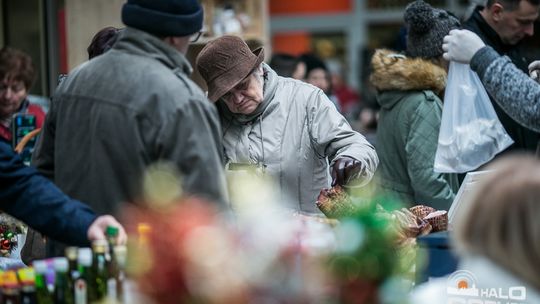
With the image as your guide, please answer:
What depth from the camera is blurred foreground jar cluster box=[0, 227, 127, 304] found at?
253 cm

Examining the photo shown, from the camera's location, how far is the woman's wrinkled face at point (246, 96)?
13.0 feet

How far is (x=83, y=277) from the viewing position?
2549mm

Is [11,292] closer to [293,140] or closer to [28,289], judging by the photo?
[28,289]

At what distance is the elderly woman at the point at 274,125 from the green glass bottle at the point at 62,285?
1474 millimetres

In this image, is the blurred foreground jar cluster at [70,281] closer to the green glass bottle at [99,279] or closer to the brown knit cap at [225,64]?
the green glass bottle at [99,279]

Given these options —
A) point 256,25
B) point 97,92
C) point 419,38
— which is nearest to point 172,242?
point 97,92

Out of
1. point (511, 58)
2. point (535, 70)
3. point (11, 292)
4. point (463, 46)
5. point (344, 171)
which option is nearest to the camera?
point (11, 292)

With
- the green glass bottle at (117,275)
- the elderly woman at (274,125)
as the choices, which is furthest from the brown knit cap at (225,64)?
the green glass bottle at (117,275)

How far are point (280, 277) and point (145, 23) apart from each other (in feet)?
3.76

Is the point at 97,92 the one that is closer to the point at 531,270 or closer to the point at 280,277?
the point at 280,277

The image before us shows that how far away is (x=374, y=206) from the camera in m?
2.40

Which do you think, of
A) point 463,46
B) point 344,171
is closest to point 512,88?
point 463,46

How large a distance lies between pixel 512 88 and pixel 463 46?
1.10 ft

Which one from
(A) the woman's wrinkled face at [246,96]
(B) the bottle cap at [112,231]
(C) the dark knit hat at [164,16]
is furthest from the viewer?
(A) the woman's wrinkled face at [246,96]
